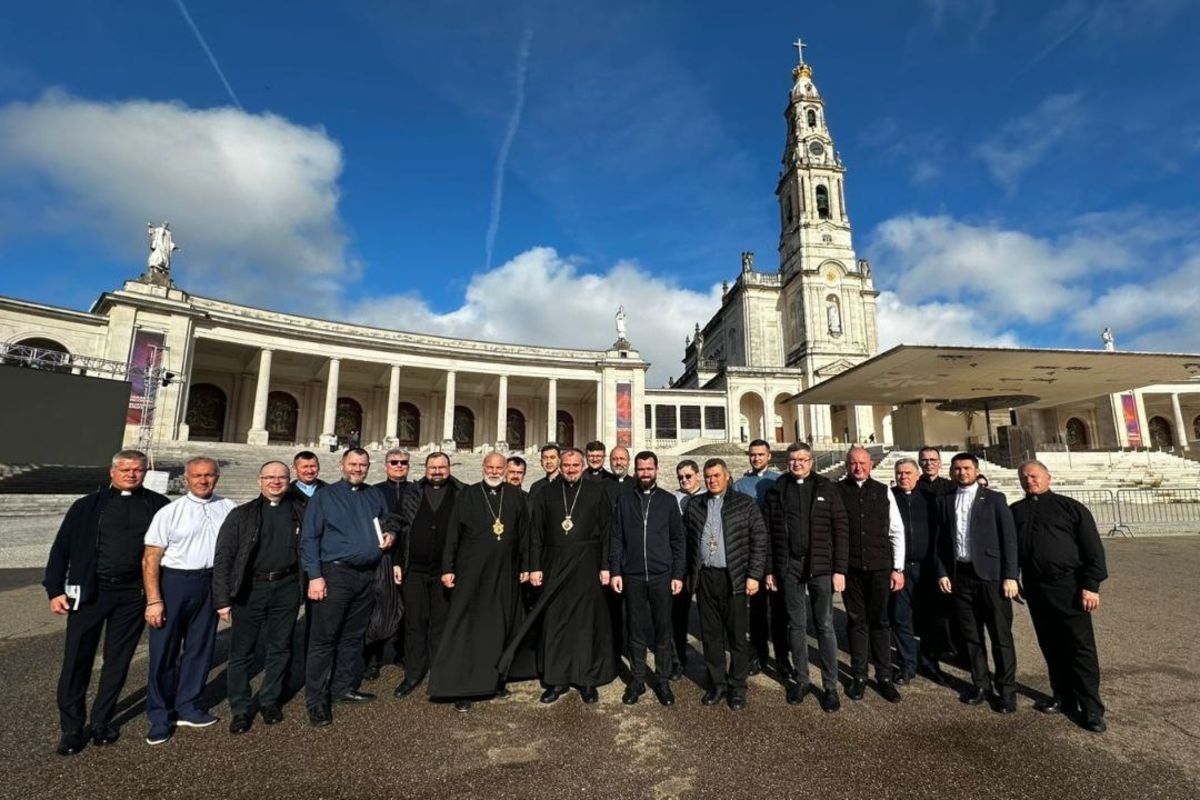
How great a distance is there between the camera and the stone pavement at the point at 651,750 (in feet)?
10.1

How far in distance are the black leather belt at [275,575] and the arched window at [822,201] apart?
5136 cm

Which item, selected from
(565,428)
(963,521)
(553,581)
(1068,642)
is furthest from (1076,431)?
(553,581)

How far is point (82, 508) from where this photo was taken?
3.83 meters

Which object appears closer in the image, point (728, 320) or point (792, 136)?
point (792, 136)

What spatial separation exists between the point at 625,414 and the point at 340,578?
32.7 metres

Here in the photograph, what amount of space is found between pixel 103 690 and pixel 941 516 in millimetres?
6649

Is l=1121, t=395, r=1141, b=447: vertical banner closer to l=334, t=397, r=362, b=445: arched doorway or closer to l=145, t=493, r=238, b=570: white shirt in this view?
l=334, t=397, r=362, b=445: arched doorway

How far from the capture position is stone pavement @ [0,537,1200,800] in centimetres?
309

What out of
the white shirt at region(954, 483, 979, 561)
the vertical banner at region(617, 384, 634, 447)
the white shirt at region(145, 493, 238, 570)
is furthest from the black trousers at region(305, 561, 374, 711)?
the vertical banner at region(617, 384, 634, 447)

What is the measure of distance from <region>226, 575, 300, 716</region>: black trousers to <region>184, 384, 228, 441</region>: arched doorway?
34450 mm

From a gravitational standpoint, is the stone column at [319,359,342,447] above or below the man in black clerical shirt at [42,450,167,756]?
above

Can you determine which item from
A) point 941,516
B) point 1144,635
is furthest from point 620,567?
point 1144,635

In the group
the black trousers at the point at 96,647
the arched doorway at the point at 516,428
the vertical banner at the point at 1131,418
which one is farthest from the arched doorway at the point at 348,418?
the vertical banner at the point at 1131,418

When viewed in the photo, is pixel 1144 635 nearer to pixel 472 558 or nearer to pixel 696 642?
pixel 696 642
